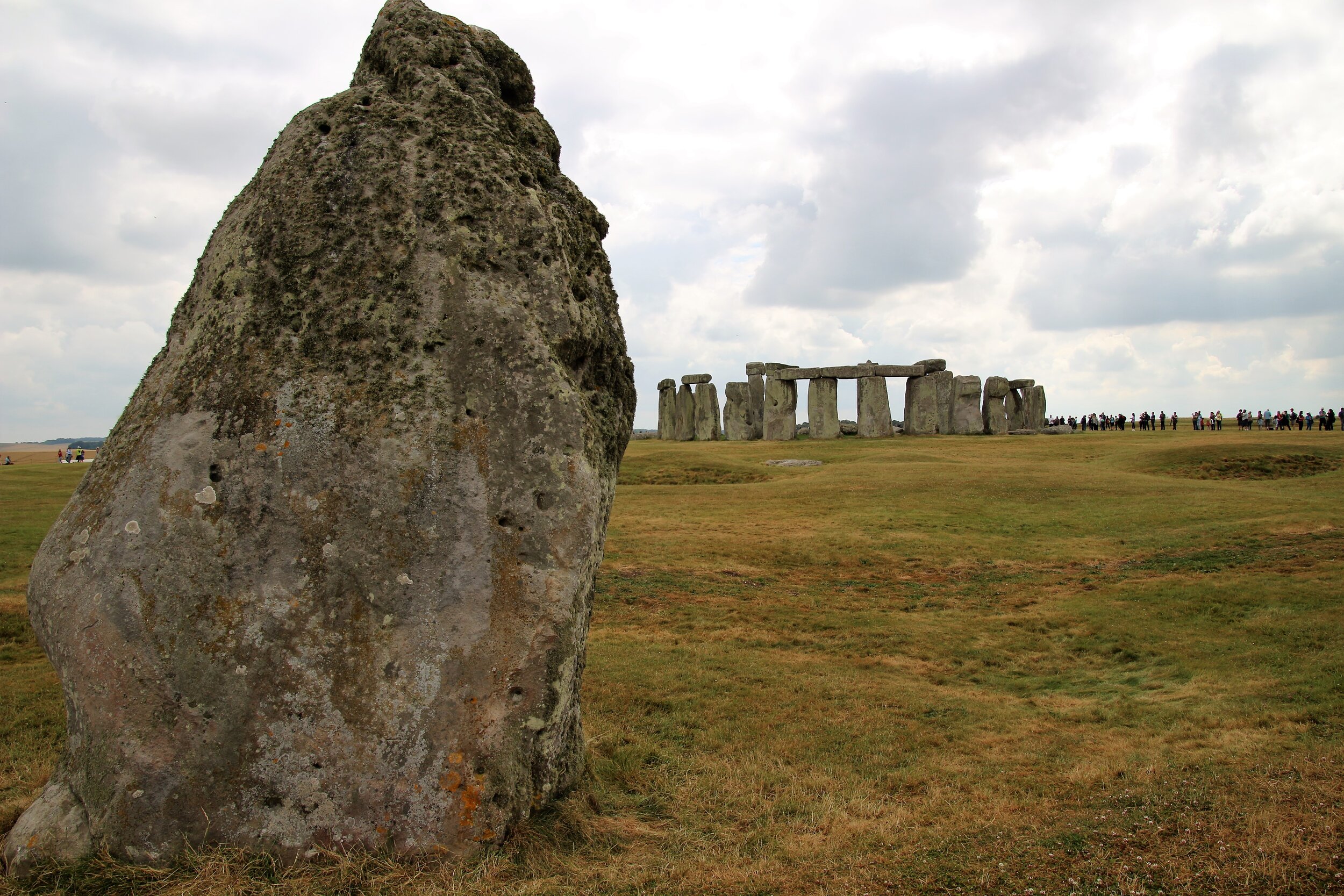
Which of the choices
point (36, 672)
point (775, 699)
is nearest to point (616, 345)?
point (775, 699)

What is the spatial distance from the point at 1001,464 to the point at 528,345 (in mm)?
25655

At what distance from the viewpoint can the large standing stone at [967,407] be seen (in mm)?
45000

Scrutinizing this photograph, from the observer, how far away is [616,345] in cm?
571

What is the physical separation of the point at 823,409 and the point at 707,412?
6.59m

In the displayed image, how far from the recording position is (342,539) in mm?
4430

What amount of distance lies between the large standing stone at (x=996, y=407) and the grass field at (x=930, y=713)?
25.6 m

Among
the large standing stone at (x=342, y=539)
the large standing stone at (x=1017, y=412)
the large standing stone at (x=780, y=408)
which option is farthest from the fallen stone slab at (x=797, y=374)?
the large standing stone at (x=342, y=539)

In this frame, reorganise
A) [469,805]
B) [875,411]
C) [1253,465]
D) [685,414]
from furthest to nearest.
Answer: [685,414]
[875,411]
[1253,465]
[469,805]

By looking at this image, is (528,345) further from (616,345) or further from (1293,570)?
(1293,570)

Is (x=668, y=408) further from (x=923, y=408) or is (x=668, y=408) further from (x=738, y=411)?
(x=923, y=408)

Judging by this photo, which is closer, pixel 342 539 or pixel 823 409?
pixel 342 539

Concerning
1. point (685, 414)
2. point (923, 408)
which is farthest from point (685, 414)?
point (923, 408)

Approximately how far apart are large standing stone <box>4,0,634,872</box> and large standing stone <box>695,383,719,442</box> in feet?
141

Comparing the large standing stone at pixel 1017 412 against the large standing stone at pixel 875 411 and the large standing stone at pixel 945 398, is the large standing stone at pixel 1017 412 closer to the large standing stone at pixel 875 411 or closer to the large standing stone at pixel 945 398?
the large standing stone at pixel 945 398
